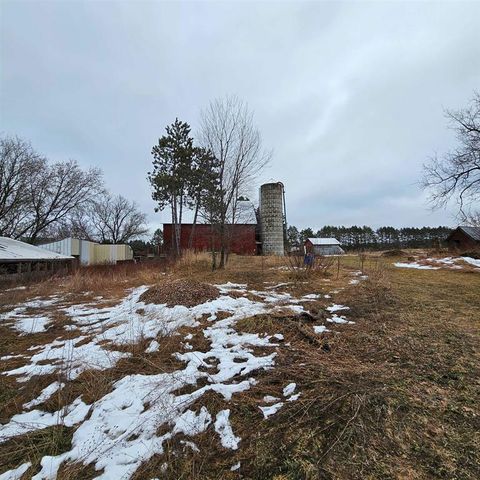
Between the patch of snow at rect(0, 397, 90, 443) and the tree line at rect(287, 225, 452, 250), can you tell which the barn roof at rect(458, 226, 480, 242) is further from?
the tree line at rect(287, 225, 452, 250)

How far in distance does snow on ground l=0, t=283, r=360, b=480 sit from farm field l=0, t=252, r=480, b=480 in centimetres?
2

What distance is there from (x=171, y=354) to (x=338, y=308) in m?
3.50

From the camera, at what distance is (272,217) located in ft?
103

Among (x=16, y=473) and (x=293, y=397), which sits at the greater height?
(x=293, y=397)

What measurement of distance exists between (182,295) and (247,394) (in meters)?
4.39

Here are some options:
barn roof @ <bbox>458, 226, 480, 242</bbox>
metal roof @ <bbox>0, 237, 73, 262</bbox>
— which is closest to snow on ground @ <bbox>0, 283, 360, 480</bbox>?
metal roof @ <bbox>0, 237, 73, 262</bbox>

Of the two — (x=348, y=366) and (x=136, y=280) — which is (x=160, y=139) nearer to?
(x=136, y=280)

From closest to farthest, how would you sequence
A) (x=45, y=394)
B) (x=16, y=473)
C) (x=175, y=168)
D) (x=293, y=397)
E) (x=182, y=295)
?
(x=16, y=473), (x=293, y=397), (x=45, y=394), (x=182, y=295), (x=175, y=168)

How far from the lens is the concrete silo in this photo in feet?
101

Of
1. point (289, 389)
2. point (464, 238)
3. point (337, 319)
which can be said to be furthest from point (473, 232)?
point (289, 389)

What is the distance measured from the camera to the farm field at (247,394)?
2.17 metres

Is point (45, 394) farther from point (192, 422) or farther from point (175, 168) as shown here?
point (175, 168)

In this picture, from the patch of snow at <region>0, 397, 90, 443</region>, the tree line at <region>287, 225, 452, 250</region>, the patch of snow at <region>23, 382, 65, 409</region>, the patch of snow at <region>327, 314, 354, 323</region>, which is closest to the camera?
the patch of snow at <region>0, 397, 90, 443</region>

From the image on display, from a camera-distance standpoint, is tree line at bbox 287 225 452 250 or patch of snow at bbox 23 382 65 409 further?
tree line at bbox 287 225 452 250
